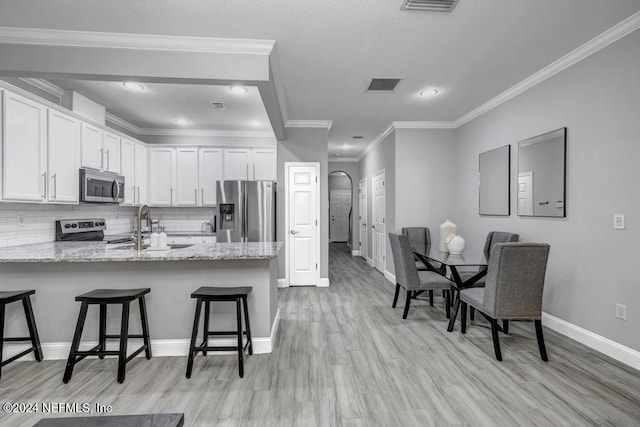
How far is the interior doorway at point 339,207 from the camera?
472 inches

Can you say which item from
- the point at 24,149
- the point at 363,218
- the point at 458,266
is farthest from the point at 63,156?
the point at 363,218

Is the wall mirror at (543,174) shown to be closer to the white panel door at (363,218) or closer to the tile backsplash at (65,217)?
the white panel door at (363,218)

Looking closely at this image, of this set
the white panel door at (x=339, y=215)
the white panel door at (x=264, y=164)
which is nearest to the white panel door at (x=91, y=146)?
the white panel door at (x=264, y=164)

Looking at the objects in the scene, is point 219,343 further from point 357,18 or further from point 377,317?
point 357,18

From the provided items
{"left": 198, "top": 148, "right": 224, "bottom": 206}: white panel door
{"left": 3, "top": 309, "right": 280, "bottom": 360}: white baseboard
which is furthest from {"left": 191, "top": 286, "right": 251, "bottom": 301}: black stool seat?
{"left": 198, "top": 148, "right": 224, "bottom": 206}: white panel door

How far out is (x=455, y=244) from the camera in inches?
134

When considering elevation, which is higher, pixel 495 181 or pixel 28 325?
pixel 495 181

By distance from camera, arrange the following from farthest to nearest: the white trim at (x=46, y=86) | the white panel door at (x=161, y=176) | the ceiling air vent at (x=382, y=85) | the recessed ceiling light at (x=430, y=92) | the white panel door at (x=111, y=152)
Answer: the white panel door at (x=161, y=176) < the white panel door at (x=111, y=152) < the recessed ceiling light at (x=430, y=92) < the ceiling air vent at (x=382, y=85) < the white trim at (x=46, y=86)

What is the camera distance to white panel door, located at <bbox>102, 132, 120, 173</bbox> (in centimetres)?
408

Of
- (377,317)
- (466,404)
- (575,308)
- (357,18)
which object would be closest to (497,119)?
(575,308)

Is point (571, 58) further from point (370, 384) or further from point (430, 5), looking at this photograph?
point (370, 384)

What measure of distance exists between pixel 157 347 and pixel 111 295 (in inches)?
25.6

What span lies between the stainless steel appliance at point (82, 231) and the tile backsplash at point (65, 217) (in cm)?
8

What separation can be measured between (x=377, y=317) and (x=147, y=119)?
444 centimetres
